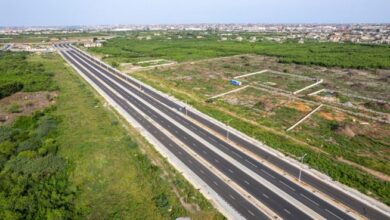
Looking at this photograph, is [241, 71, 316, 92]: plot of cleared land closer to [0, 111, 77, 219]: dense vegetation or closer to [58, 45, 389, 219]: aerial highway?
[58, 45, 389, 219]: aerial highway

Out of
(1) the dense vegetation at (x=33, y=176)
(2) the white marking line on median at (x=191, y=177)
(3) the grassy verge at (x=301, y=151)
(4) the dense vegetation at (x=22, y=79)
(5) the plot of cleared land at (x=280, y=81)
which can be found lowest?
(5) the plot of cleared land at (x=280, y=81)

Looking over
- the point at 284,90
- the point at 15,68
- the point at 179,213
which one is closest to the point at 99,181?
the point at 179,213

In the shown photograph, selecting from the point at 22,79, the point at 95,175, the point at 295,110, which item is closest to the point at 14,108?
the point at 22,79

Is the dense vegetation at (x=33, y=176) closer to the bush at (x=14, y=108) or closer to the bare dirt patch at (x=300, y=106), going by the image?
the bush at (x=14, y=108)

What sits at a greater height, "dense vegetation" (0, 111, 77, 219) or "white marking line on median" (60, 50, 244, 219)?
"dense vegetation" (0, 111, 77, 219)

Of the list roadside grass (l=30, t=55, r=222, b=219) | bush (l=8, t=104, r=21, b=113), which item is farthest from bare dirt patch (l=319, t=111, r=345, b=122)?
bush (l=8, t=104, r=21, b=113)

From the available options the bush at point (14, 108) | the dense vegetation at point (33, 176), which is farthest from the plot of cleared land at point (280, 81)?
the bush at point (14, 108)

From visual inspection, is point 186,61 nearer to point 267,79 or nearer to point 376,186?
point 267,79
